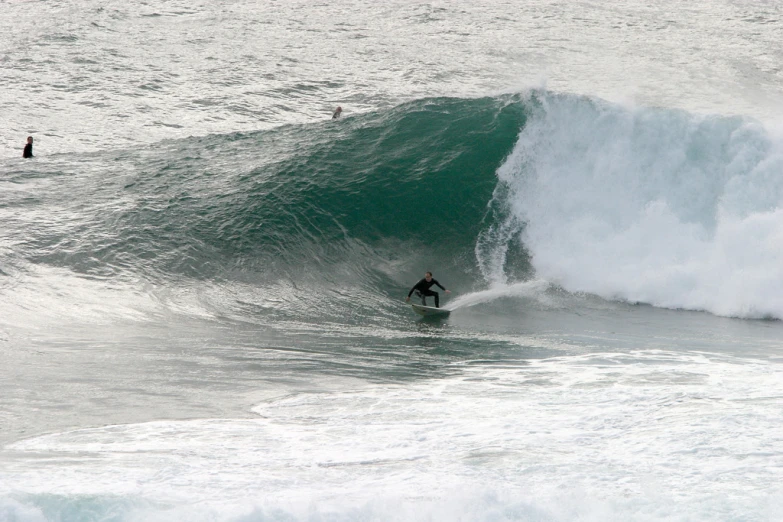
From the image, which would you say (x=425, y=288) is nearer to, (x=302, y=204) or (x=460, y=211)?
(x=460, y=211)

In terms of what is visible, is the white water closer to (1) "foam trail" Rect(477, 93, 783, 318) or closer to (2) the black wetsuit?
(2) the black wetsuit

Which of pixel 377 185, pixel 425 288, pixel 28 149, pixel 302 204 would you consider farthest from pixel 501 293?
pixel 28 149

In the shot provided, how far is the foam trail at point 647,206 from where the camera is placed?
15.2m

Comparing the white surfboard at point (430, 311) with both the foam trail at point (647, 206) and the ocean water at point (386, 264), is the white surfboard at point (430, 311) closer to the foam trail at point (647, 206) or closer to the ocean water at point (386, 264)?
the ocean water at point (386, 264)

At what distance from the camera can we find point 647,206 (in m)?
16.9

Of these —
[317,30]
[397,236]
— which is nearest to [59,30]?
[317,30]

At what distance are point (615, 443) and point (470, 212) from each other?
32.8 feet

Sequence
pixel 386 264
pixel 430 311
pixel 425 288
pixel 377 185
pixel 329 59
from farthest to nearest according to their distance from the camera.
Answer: pixel 329 59 < pixel 377 185 < pixel 386 264 < pixel 425 288 < pixel 430 311

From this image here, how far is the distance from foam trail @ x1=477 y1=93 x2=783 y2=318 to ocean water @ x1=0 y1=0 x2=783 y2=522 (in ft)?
0.20

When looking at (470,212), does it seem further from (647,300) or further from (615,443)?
(615,443)

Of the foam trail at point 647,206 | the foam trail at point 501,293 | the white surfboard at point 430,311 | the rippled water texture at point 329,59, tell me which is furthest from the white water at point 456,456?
the rippled water texture at point 329,59

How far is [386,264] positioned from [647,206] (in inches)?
209

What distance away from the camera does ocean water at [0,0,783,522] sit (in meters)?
6.94

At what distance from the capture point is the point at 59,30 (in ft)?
97.2
